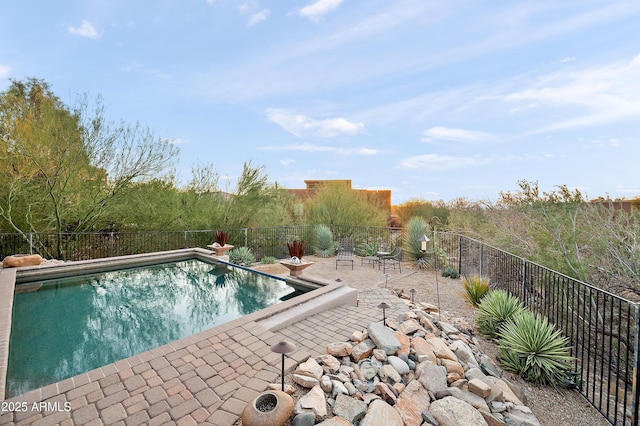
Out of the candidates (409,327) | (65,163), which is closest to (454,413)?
(409,327)

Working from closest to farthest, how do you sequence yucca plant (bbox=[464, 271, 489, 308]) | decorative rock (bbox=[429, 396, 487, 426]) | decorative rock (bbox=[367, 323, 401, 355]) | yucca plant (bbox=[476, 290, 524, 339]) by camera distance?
decorative rock (bbox=[429, 396, 487, 426]), decorative rock (bbox=[367, 323, 401, 355]), yucca plant (bbox=[476, 290, 524, 339]), yucca plant (bbox=[464, 271, 489, 308])

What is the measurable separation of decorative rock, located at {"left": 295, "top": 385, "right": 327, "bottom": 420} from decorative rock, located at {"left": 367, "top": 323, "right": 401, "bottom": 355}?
968 mm

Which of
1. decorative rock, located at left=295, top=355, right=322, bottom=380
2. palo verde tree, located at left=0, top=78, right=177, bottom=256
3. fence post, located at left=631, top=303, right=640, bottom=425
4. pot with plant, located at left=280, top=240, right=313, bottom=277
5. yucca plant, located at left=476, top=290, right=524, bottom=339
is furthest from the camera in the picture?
palo verde tree, located at left=0, top=78, right=177, bottom=256

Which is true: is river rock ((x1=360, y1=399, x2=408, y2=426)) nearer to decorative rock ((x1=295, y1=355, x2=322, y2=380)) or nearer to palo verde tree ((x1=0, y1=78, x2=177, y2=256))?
decorative rock ((x1=295, y1=355, x2=322, y2=380))

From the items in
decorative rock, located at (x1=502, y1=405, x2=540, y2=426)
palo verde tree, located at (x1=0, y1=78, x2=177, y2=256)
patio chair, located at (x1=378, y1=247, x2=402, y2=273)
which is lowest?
decorative rock, located at (x1=502, y1=405, x2=540, y2=426)

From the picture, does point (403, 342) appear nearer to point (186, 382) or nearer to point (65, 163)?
point (186, 382)

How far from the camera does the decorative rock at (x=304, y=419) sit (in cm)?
211

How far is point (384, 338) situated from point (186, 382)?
2.01 m

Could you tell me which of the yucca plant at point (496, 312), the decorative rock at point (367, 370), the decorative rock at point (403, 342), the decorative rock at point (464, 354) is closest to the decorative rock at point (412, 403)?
the decorative rock at point (367, 370)

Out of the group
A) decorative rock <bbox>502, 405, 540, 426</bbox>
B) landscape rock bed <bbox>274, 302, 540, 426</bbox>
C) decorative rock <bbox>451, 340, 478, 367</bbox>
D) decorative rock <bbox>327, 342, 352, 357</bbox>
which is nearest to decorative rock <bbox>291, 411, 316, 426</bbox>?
landscape rock bed <bbox>274, 302, 540, 426</bbox>

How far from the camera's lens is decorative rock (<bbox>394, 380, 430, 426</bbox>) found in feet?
7.47

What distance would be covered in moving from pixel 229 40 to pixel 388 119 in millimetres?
5531

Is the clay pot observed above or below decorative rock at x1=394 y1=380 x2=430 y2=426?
above

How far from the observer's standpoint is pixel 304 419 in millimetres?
2123
